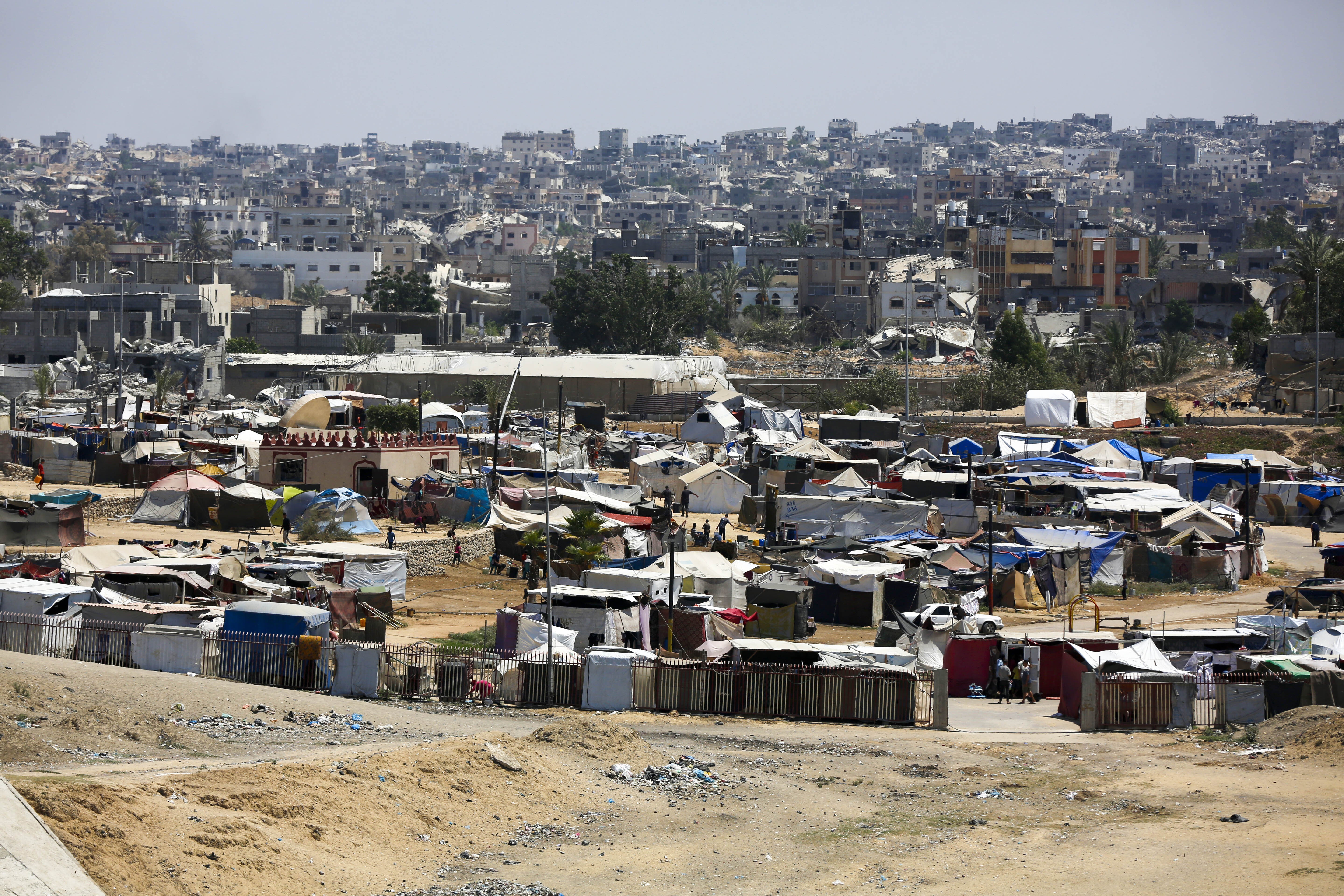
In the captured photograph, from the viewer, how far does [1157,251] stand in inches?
4820

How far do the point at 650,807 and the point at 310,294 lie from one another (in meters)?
89.7

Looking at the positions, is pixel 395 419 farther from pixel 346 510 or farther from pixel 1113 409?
pixel 1113 409

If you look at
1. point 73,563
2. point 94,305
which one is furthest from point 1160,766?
point 94,305

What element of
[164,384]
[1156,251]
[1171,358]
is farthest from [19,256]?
[1156,251]

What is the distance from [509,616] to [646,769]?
6.38 m

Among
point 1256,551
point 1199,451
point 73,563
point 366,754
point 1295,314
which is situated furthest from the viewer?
point 1295,314

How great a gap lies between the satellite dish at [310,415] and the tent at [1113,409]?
26.6 metres

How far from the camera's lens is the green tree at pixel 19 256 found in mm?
95938

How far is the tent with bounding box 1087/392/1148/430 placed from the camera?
187ft

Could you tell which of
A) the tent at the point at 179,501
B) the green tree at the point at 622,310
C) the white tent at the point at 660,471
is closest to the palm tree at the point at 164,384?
the white tent at the point at 660,471

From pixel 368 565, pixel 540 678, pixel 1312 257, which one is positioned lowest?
pixel 540 678

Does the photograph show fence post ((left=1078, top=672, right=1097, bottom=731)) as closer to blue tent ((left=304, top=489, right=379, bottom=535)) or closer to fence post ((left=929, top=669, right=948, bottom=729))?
fence post ((left=929, top=669, right=948, bottom=729))

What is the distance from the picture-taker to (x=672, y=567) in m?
22.6

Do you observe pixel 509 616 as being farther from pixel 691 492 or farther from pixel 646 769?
pixel 691 492
